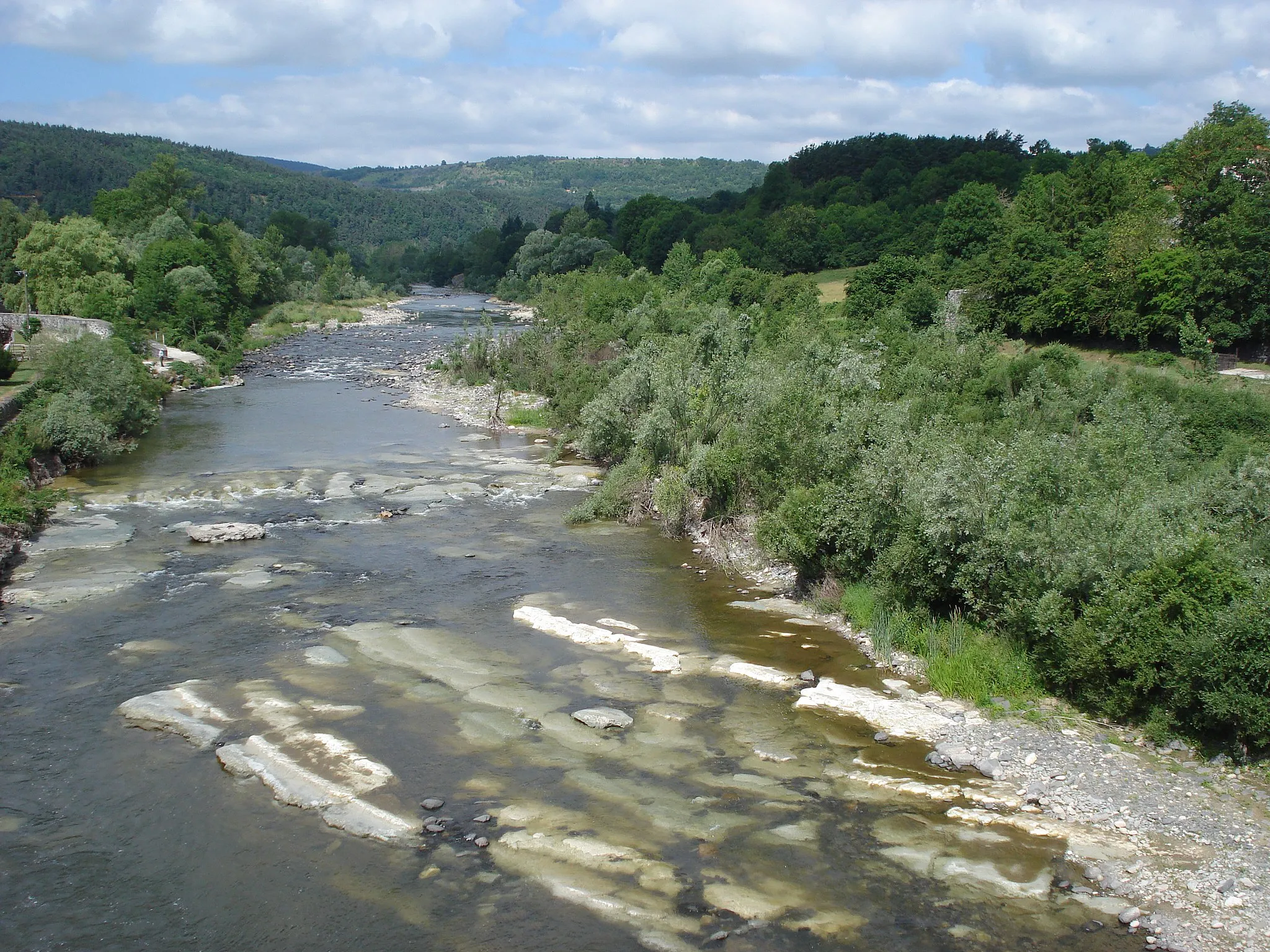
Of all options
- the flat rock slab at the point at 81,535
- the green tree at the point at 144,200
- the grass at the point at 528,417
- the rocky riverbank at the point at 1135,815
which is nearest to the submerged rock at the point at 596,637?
the rocky riverbank at the point at 1135,815

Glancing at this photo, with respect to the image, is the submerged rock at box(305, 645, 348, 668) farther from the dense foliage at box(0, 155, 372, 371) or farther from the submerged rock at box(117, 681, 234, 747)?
the dense foliage at box(0, 155, 372, 371)

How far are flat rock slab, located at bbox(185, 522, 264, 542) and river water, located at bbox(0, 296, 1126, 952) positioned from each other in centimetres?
37

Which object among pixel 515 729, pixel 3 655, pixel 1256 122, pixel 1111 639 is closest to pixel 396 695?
pixel 515 729

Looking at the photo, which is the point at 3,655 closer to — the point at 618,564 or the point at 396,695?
the point at 396,695

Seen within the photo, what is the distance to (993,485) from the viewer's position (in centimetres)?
2158

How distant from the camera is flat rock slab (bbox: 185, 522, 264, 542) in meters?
30.4

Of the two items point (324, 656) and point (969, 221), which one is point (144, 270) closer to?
point (969, 221)

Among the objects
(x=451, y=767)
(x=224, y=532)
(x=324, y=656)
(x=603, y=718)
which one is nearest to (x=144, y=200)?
(x=224, y=532)

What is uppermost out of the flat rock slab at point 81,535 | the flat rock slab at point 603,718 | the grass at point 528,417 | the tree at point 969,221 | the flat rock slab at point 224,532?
the tree at point 969,221

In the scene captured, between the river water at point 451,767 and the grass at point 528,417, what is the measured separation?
2028 cm

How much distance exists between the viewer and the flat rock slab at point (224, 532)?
3041 cm

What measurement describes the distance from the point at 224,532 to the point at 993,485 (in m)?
22.1

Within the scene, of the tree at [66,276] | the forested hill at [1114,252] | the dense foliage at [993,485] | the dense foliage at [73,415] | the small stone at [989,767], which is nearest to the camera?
the small stone at [989,767]

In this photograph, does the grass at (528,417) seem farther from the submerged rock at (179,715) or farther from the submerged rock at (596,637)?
the submerged rock at (179,715)
